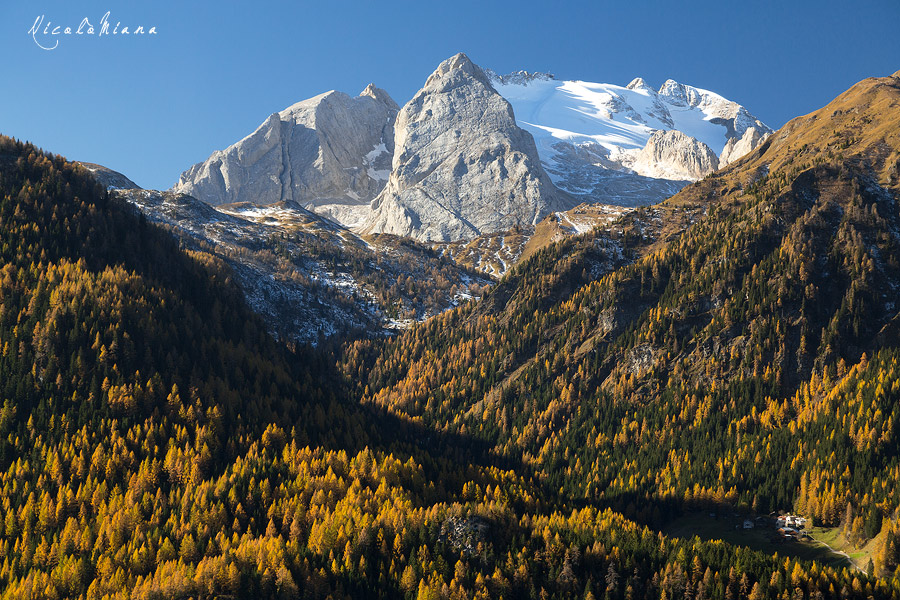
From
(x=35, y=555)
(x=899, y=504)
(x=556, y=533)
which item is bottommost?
(x=35, y=555)

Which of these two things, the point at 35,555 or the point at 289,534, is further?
the point at 289,534

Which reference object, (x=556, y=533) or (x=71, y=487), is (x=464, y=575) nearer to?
(x=556, y=533)

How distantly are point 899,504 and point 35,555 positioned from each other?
19952 centimetres

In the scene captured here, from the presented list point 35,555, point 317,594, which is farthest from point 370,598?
point 35,555

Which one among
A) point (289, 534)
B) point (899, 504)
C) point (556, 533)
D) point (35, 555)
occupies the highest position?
point (899, 504)

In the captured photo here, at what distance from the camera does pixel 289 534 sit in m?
188

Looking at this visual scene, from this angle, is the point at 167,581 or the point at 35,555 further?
the point at 35,555

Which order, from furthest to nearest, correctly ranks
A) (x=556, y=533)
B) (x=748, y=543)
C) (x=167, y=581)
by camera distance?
(x=748, y=543) → (x=556, y=533) → (x=167, y=581)

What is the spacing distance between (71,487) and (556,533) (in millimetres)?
119826

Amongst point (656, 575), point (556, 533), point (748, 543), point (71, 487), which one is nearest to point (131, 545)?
point (71, 487)

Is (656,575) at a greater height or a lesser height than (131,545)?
greater

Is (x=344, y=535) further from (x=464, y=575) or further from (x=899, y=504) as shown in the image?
(x=899, y=504)

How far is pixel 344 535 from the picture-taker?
182375mm

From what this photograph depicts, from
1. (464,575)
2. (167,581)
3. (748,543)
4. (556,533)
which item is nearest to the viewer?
(167,581)
